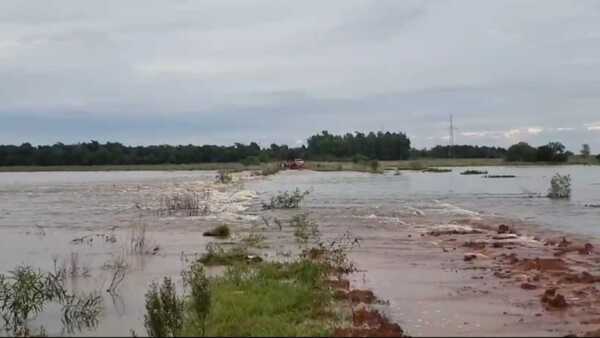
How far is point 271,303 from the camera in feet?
41.8

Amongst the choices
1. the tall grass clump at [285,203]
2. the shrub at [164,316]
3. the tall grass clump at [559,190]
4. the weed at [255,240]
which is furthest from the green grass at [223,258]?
the tall grass clump at [559,190]

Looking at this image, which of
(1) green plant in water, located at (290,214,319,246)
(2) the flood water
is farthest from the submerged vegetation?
(1) green plant in water, located at (290,214,319,246)

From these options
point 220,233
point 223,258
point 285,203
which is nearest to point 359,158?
point 285,203

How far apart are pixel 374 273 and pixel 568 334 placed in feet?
24.0

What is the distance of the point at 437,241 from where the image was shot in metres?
26.3

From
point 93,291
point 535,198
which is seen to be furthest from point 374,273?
point 535,198

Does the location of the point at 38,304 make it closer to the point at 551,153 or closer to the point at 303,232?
the point at 303,232

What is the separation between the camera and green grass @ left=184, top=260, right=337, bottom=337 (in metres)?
10.7

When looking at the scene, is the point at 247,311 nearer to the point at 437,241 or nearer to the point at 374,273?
the point at 374,273

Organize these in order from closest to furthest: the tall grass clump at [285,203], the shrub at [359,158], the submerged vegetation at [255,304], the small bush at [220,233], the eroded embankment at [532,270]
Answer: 1. the submerged vegetation at [255,304]
2. the eroded embankment at [532,270]
3. the small bush at [220,233]
4. the tall grass clump at [285,203]
5. the shrub at [359,158]

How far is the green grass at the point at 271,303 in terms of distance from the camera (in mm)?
10680

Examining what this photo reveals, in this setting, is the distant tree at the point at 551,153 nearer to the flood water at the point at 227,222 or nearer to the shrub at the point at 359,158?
the shrub at the point at 359,158

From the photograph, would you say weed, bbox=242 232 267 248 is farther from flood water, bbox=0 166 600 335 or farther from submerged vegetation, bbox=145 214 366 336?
submerged vegetation, bbox=145 214 366 336

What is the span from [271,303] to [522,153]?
490 feet
